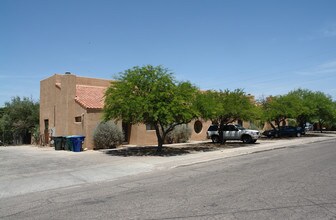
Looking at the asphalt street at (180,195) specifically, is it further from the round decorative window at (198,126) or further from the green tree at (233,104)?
the round decorative window at (198,126)

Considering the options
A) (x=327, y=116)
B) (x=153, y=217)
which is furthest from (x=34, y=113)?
(x=327, y=116)

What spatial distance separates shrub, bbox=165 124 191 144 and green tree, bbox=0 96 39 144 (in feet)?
50.2

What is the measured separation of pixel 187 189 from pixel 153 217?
3168 millimetres

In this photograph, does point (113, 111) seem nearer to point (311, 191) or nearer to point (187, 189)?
point (187, 189)

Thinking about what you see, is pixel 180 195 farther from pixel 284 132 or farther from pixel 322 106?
pixel 322 106

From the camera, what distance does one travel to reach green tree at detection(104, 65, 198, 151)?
69.4 feet

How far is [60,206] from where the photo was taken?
853cm

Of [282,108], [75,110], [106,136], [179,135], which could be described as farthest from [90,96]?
[282,108]

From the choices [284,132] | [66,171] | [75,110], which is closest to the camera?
[66,171]

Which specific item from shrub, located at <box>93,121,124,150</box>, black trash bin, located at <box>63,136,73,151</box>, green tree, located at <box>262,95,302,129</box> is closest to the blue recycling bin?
black trash bin, located at <box>63,136,73,151</box>

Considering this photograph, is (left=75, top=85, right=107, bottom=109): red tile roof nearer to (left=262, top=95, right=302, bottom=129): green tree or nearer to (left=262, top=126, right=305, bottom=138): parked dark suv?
(left=262, top=95, right=302, bottom=129): green tree

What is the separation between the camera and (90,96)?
2952cm

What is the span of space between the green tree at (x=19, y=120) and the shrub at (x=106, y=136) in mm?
13949

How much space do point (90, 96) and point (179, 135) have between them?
9524mm
